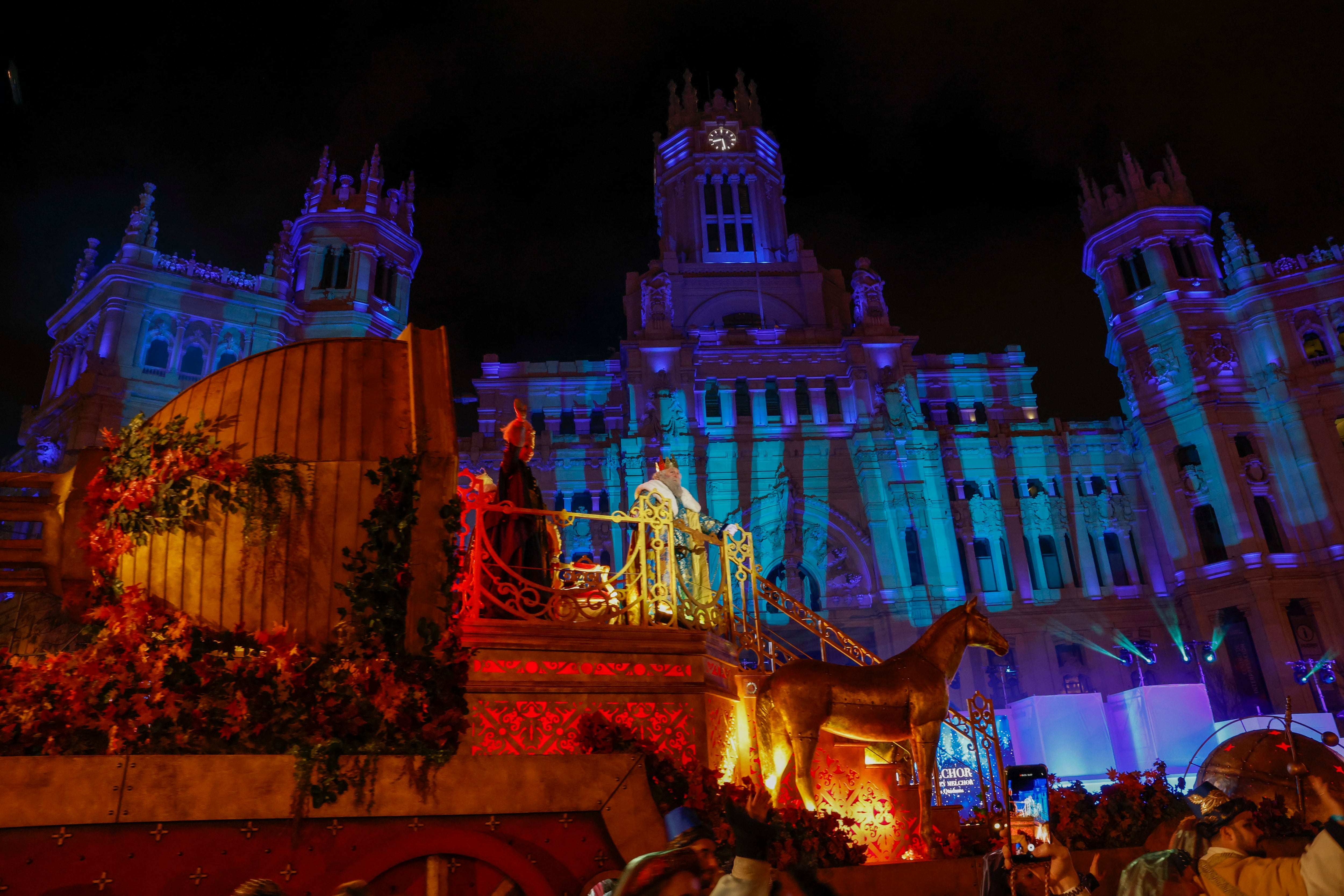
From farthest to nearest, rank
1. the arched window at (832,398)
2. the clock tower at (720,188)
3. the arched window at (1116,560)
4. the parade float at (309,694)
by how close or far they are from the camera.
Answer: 1. the clock tower at (720,188)
2. the arched window at (832,398)
3. the arched window at (1116,560)
4. the parade float at (309,694)

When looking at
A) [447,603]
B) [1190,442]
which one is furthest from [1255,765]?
[1190,442]

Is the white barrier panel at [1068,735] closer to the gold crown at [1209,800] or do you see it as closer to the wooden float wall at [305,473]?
the gold crown at [1209,800]

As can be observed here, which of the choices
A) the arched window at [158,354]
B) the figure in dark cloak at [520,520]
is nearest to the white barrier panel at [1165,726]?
the figure in dark cloak at [520,520]

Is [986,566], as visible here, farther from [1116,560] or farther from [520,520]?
[520,520]

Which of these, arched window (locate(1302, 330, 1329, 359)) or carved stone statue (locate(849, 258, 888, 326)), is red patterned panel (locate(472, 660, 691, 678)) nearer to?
carved stone statue (locate(849, 258, 888, 326))

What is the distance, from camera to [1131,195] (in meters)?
37.2

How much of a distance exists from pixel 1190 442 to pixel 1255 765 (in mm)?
26570

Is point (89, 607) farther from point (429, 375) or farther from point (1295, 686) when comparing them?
point (1295, 686)

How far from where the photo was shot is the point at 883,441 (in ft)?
106

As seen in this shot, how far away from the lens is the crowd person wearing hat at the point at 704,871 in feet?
10.2

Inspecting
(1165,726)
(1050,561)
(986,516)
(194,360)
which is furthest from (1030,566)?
(194,360)

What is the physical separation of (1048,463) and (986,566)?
18.8ft

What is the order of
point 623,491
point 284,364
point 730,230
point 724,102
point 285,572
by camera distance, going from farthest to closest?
1. point 724,102
2. point 730,230
3. point 623,491
4. point 284,364
5. point 285,572

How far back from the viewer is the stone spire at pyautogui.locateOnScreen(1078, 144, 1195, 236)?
36.6 m
